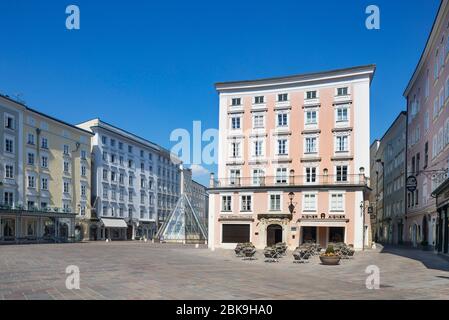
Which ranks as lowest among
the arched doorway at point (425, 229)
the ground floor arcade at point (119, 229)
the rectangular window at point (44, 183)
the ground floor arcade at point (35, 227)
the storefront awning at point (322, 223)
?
the ground floor arcade at point (119, 229)

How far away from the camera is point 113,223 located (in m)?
73.0

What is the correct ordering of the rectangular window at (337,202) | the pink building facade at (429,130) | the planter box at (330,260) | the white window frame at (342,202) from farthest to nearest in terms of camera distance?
the rectangular window at (337,202), the white window frame at (342,202), the pink building facade at (429,130), the planter box at (330,260)

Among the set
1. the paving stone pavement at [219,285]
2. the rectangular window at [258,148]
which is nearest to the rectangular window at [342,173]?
the rectangular window at [258,148]

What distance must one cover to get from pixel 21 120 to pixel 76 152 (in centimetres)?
1255

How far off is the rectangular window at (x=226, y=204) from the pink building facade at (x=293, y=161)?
11 centimetres

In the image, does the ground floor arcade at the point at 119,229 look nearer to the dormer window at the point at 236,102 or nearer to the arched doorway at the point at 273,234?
the dormer window at the point at 236,102

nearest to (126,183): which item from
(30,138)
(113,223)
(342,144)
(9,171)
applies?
(113,223)

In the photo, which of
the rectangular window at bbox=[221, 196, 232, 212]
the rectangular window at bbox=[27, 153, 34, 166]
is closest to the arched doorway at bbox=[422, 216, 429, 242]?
the rectangular window at bbox=[221, 196, 232, 212]

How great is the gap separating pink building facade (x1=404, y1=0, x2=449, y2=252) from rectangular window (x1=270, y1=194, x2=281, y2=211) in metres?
13.0

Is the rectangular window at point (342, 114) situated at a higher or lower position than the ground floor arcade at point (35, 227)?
higher

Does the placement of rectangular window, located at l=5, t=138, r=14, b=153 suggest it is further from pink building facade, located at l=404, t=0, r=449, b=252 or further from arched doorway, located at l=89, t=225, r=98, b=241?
pink building facade, located at l=404, t=0, r=449, b=252

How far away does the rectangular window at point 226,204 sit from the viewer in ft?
149

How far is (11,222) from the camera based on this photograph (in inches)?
2068
